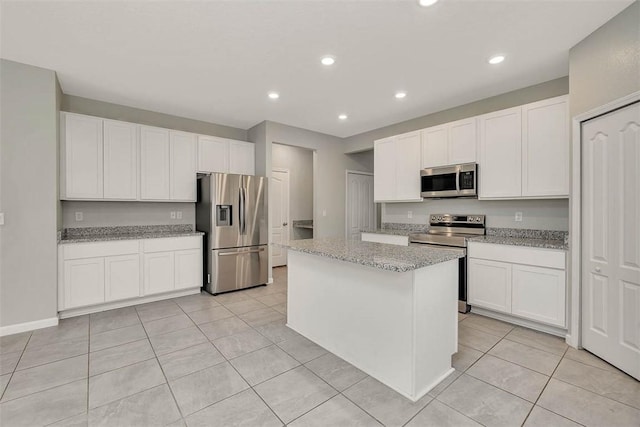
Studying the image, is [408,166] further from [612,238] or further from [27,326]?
[27,326]

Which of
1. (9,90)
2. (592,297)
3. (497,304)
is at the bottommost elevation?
(497,304)

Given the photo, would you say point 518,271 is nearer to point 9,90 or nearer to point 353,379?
point 353,379

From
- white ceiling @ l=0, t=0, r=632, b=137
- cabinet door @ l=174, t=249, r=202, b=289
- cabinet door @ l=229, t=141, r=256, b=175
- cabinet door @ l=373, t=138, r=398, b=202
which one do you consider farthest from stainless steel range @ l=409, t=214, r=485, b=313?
cabinet door @ l=174, t=249, r=202, b=289

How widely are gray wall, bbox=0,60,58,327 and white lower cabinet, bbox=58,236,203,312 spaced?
0.62 feet

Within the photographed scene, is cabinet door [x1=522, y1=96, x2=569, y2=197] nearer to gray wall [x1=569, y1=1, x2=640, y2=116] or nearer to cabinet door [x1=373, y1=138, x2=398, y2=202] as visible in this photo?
gray wall [x1=569, y1=1, x2=640, y2=116]

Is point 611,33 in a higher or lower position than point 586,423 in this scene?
higher

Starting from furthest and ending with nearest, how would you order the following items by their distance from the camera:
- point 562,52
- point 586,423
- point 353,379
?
point 562,52 < point 353,379 < point 586,423

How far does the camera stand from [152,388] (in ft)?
6.50

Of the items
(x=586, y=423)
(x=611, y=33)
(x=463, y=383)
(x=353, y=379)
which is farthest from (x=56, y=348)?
(x=611, y=33)

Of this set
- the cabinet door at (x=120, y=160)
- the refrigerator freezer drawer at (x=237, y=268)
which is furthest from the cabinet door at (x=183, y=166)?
the refrigerator freezer drawer at (x=237, y=268)

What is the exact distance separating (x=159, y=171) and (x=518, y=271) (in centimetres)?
466

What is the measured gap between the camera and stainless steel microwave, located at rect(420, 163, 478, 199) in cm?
362

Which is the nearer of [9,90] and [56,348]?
[56,348]

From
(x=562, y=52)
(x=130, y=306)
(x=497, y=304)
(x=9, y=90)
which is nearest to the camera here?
(x=562, y=52)
